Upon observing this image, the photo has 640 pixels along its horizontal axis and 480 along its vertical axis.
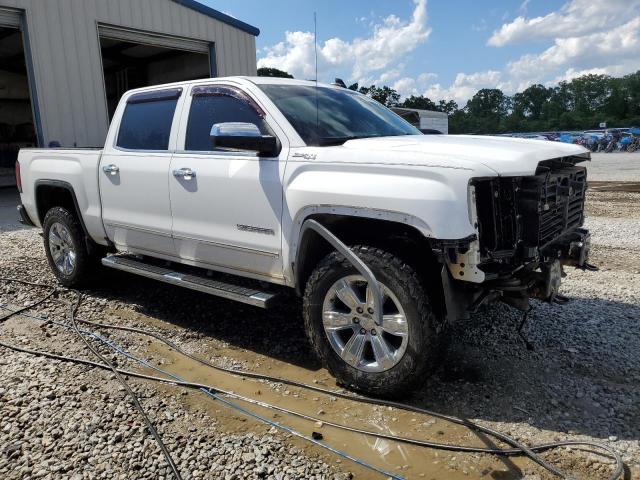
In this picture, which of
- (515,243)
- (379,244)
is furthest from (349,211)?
(515,243)

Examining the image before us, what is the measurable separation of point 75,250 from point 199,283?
221 centimetres

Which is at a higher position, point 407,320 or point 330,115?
point 330,115

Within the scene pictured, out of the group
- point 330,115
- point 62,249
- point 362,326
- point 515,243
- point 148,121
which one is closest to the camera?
point 515,243

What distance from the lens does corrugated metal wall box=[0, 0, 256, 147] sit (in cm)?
1175

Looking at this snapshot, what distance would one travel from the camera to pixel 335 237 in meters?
3.38

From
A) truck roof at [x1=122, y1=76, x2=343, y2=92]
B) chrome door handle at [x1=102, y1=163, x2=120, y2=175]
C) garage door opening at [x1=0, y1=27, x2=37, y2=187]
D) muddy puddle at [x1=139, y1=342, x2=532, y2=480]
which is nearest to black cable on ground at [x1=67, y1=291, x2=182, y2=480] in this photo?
muddy puddle at [x1=139, y1=342, x2=532, y2=480]

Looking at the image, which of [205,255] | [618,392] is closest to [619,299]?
[618,392]

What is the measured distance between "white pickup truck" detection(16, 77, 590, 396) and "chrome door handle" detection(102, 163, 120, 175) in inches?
0.5

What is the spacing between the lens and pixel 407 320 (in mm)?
3180

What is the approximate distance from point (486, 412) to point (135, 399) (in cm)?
222

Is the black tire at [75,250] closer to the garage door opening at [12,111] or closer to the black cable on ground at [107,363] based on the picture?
the black cable on ground at [107,363]

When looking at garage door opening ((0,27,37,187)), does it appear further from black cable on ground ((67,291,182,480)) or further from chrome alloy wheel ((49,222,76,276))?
black cable on ground ((67,291,182,480))

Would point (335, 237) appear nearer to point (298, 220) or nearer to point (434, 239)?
point (298, 220)

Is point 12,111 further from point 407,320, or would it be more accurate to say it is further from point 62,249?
point 407,320
